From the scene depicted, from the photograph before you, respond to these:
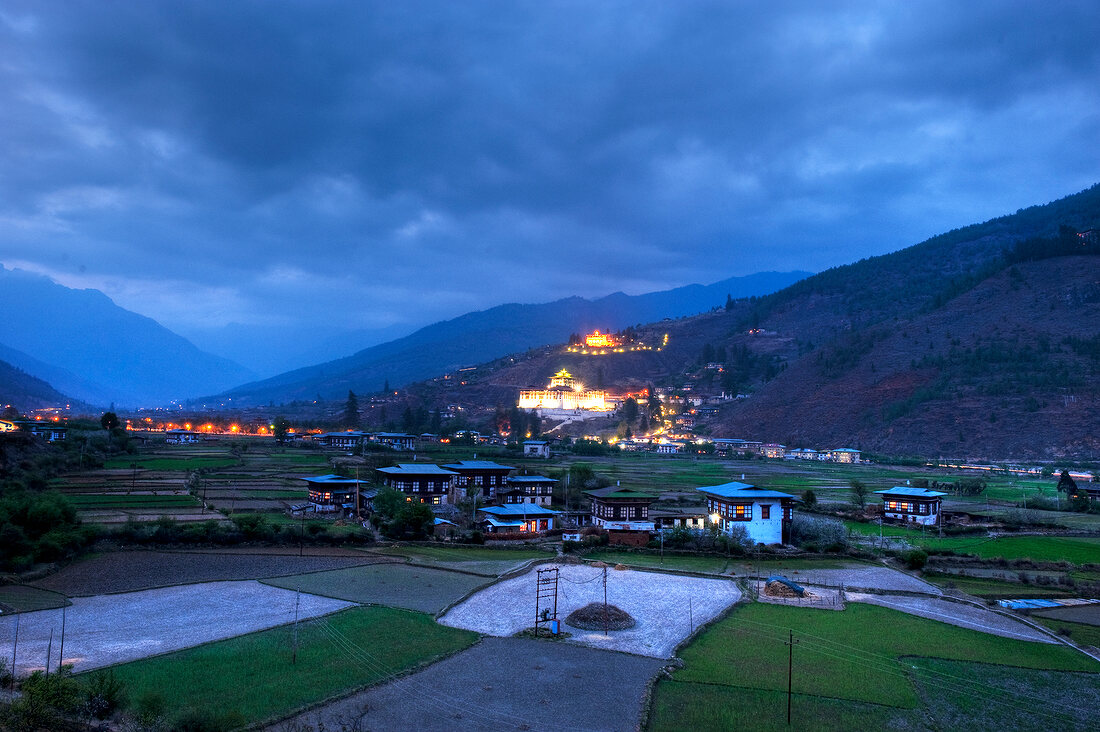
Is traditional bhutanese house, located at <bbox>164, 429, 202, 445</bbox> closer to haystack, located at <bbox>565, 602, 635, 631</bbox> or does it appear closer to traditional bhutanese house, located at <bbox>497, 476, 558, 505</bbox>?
traditional bhutanese house, located at <bbox>497, 476, 558, 505</bbox>

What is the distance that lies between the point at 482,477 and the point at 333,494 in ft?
40.8

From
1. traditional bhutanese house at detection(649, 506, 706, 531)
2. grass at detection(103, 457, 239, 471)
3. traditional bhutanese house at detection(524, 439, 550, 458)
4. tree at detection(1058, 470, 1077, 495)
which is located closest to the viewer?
traditional bhutanese house at detection(649, 506, 706, 531)

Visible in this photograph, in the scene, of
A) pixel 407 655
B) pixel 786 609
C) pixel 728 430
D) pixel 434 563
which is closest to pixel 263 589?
pixel 434 563

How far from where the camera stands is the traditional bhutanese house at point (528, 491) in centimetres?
5503

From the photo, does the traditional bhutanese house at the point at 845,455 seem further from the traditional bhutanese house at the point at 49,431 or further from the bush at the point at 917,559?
the traditional bhutanese house at the point at 49,431

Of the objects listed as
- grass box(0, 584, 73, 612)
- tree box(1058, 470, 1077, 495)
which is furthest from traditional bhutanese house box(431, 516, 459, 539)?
tree box(1058, 470, 1077, 495)

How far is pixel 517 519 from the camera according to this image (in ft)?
152

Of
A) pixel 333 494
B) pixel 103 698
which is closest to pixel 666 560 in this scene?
pixel 333 494

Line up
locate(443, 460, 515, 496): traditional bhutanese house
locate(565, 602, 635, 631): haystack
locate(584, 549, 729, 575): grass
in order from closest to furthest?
locate(565, 602, 635, 631): haystack, locate(584, 549, 729, 575): grass, locate(443, 460, 515, 496): traditional bhutanese house

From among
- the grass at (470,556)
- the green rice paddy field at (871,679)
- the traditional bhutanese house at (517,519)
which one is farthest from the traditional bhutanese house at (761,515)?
the green rice paddy field at (871,679)

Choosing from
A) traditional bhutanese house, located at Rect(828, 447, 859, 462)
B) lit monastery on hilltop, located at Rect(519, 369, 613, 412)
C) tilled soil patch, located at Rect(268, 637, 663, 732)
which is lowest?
tilled soil patch, located at Rect(268, 637, 663, 732)

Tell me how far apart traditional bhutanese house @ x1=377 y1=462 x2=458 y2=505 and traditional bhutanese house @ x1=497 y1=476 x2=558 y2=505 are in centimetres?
427

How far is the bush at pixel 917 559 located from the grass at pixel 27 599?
121 feet

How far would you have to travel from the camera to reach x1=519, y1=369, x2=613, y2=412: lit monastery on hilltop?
166m
